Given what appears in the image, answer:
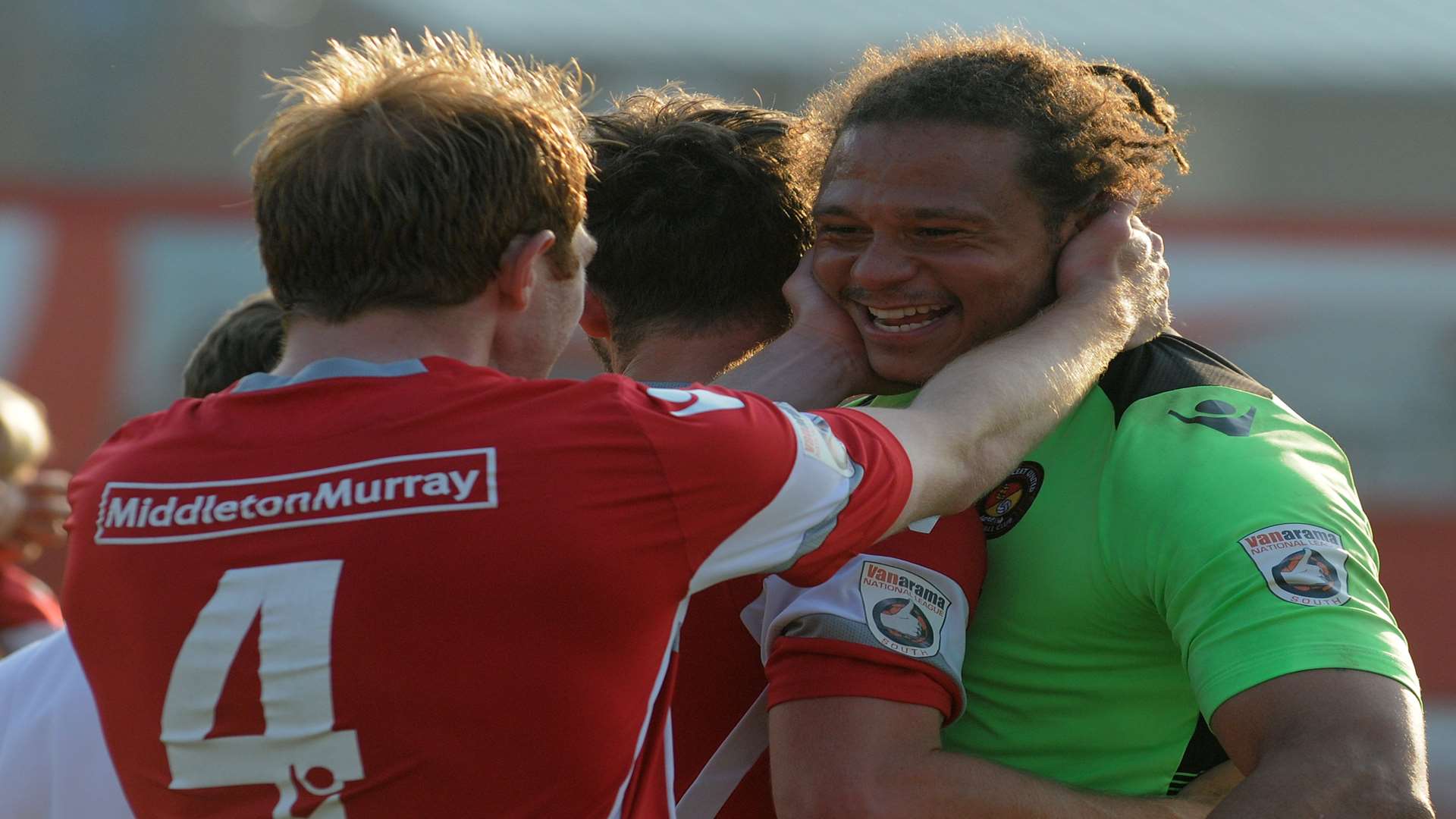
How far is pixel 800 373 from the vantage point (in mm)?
2527

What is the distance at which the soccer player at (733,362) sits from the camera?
6.94ft

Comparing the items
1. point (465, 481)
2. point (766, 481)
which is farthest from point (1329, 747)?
point (465, 481)

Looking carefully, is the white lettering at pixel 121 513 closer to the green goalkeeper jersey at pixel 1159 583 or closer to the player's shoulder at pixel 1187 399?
the green goalkeeper jersey at pixel 1159 583

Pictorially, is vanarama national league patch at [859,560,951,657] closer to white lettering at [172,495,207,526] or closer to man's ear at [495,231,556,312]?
man's ear at [495,231,556,312]

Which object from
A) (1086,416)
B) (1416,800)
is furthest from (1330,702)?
(1086,416)

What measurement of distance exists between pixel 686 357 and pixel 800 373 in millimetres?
216

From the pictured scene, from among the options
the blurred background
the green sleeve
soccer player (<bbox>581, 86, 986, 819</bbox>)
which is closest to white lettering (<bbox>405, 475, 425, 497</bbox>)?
soccer player (<bbox>581, 86, 986, 819</bbox>)

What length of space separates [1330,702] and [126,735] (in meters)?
1.55

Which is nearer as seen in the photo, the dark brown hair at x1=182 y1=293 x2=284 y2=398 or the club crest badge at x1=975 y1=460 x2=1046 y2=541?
the club crest badge at x1=975 y1=460 x2=1046 y2=541

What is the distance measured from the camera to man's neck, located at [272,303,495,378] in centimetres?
195

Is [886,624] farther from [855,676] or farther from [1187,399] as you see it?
[1187,399]

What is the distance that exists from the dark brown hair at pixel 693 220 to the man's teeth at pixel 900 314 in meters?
0.23

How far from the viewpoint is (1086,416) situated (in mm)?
2422

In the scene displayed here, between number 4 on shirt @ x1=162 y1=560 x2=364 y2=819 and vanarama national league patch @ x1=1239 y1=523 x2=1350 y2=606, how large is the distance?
1216 mm
